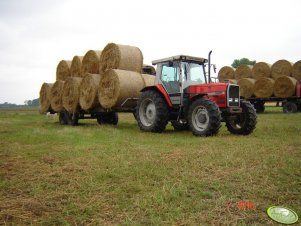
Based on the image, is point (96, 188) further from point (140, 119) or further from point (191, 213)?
point (140, 119)

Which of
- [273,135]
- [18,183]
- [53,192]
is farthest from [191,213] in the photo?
[273,135]

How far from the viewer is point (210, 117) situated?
925cm

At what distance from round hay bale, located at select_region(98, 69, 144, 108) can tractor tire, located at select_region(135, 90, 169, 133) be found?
1.07 metres

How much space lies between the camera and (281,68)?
70.2 feet

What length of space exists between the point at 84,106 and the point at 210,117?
6.22 meters

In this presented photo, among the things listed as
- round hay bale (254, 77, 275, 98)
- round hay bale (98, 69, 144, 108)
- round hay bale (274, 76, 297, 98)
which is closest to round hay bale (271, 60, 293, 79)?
round hay bale (254, 77, 275, 98)

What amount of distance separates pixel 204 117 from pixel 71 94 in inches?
265

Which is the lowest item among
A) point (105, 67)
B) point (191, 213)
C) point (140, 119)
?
point (191, 213)

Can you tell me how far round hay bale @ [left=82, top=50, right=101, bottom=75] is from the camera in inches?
551

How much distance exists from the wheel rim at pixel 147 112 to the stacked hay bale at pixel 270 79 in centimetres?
1168

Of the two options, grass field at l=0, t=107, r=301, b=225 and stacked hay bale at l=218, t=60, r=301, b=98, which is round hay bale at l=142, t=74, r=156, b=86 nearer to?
grass field at l=0, t=107, r=301, b=225

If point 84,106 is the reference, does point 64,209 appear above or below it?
below

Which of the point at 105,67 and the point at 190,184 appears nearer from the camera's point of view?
the point at 190,184

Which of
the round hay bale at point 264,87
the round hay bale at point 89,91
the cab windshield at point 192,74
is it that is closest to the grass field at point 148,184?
the cab windshield at point 192,74
